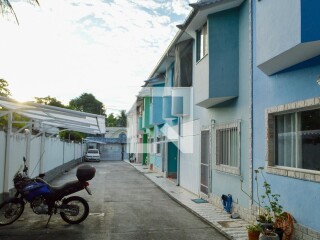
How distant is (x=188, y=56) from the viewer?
1493 centimetres

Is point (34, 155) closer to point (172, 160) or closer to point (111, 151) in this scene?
point (172, 160)

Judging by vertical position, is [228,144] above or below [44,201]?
above

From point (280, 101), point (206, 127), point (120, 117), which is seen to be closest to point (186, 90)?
point (206, 127)

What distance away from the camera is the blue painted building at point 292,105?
207 inches

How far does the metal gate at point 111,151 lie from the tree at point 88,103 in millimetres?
30732

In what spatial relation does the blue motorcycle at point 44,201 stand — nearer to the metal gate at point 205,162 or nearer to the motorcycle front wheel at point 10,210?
the motorcycle front wheel at point 10,210

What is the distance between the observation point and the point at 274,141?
714 cm

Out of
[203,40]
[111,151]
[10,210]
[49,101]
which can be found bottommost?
[10,210]

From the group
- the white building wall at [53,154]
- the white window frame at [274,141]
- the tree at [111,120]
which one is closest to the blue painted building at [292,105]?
the white window frame at [274,141]

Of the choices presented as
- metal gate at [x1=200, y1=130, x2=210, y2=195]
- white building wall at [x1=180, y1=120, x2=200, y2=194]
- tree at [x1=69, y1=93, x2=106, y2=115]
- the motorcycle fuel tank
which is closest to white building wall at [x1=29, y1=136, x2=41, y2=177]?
the motorcycle fuel tank

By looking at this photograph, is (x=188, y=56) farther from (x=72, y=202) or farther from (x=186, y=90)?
(x=72, y=202)

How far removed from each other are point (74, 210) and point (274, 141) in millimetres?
4976

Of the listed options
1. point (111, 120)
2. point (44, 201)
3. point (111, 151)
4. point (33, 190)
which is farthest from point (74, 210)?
point (111, 120)

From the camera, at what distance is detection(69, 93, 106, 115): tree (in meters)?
78.2
